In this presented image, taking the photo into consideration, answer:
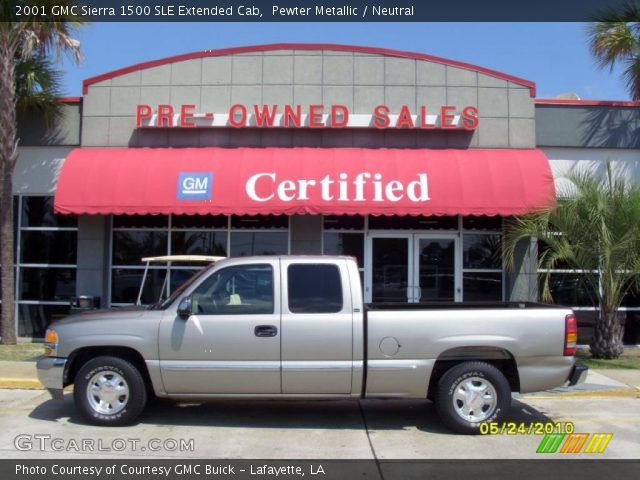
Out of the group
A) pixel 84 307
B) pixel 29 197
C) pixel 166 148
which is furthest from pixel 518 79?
pixel 29 197

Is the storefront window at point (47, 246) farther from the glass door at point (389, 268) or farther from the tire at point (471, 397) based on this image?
the tire at point (471, 397)

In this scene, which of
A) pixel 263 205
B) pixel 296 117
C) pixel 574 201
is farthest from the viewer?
pixel 296 117

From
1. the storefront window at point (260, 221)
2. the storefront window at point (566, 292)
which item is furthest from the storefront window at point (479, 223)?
the storefront window at point (260, 221)

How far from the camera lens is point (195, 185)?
41.7ft

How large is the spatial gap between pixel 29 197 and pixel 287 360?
9.91m

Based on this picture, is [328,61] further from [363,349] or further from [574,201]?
[363,349]

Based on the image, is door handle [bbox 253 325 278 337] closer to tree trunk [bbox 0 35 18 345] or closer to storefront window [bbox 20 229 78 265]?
tree trunk [bbox 0 35 18 345]

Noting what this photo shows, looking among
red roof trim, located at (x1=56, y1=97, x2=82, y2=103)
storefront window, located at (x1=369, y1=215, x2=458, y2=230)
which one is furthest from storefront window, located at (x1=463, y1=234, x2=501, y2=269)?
red roof trim, located at (x1=56, y1=97, x2=82, y2=103)

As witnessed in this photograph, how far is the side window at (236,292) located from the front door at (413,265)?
6821 millimetres

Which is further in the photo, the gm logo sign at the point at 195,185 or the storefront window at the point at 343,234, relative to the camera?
the storefront window at the point at 343,234

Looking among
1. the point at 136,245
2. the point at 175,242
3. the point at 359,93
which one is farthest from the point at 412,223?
the point at 136,245

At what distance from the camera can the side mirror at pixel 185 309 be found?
6809 mm
